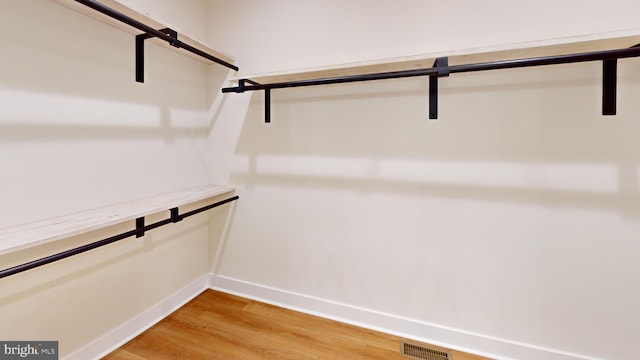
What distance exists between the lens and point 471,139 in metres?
1.52

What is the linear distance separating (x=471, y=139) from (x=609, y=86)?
0.56 metres

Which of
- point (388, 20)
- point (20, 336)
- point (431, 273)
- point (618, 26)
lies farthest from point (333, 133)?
point (20, 336)

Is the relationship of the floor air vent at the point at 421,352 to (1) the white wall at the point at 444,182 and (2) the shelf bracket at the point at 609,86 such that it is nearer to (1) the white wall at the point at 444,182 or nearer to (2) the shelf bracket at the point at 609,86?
(1) the white wall at the point at 444,182

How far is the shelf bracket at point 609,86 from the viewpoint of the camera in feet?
3.89

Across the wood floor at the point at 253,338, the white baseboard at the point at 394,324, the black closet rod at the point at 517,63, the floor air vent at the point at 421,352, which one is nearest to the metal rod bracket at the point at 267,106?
the black closet rod at the point at 517,63

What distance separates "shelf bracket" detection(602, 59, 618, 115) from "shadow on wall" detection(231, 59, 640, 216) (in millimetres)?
123

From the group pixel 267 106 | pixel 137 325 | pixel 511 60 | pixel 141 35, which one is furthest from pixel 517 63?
pixel 137 325

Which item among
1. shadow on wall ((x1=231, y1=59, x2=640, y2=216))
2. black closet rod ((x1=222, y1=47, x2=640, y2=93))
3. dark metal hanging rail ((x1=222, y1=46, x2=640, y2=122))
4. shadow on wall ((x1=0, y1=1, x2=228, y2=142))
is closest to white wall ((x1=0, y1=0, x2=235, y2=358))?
shadow on wall ((x1=0, y1=1, x2=228, y2=142))

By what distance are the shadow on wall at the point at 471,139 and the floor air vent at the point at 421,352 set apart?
35.6 inches

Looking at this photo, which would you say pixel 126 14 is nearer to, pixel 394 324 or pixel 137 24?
pixel 137 24

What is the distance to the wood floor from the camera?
1532mm

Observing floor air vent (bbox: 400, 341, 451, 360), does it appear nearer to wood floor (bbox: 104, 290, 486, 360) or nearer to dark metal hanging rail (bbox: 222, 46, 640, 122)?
wood floor (bbox: 104, 290, 486, 360)

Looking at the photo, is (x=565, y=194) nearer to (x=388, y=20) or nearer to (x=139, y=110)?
(x=388, y=20)

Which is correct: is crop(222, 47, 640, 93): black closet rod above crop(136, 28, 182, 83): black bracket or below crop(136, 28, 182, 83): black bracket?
below
